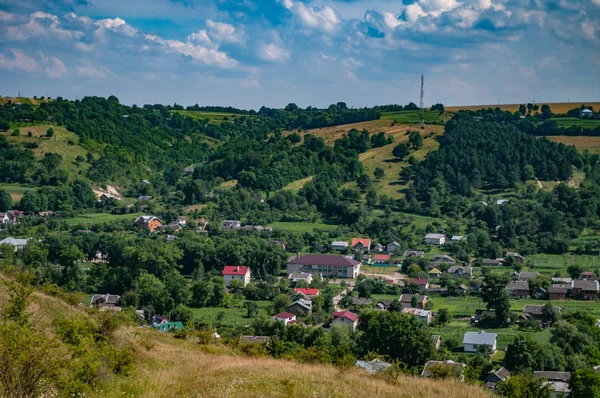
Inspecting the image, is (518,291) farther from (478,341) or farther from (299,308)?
(299,308)

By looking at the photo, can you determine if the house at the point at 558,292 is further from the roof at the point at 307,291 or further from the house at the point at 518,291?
the roof at the point at 307,291

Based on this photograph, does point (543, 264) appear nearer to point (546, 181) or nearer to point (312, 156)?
point (546, 181)

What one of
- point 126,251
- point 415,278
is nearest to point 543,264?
point 415,278

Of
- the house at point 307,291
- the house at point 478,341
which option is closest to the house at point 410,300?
the house at point 307,291

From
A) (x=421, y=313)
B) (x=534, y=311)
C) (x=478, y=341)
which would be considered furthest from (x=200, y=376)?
(x=534, y=311)

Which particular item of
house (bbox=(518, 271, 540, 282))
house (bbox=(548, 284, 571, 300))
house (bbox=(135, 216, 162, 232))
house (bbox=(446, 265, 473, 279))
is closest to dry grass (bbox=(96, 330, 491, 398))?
house (bbox=(548, 284, 571, 300))

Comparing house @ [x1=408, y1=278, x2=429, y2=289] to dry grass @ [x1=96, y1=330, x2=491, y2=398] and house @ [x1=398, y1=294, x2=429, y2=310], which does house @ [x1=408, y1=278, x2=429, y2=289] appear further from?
dry grass @ [x1=96, y1=330, x2=491, y2=398]
